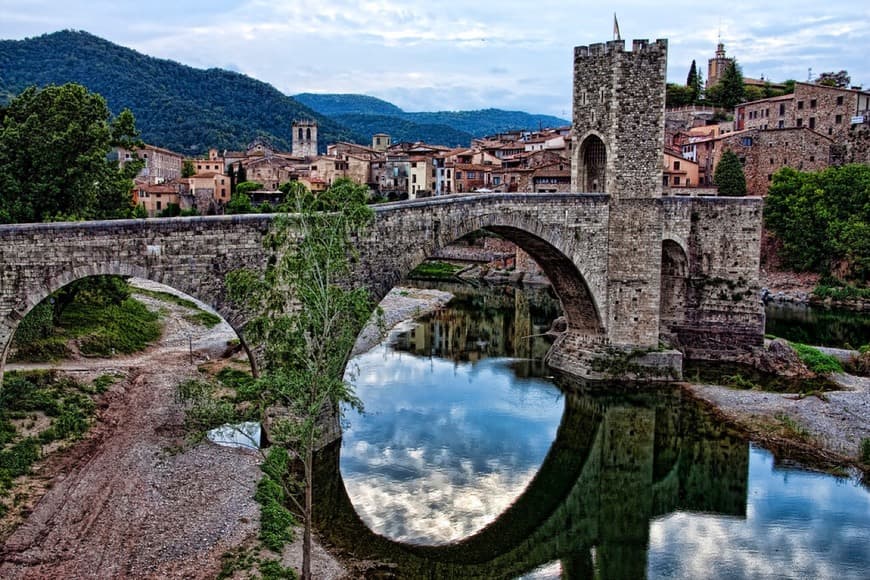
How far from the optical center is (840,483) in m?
17.1

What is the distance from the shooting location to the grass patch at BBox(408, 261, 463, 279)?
171ft

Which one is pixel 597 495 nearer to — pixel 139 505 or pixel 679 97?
pixel 139 505

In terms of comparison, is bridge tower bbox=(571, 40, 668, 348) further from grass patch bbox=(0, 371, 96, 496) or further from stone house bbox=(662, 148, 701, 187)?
stone house bbox=(662, 148, 701, 187)

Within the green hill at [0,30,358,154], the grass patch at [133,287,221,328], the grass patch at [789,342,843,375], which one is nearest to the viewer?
the grass patch at [789,342,843,375]

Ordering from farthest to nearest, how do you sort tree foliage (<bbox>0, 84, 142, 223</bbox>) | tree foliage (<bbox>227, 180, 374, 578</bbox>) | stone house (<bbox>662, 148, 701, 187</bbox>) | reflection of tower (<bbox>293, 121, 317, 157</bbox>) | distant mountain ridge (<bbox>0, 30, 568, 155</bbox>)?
1. distant mountain ridge (<bbox>0, 30, 568, 155</bbox>)
2. reflection of tower (<bbox>293, 121, 317, 157</bbox>)
3. stone house (<bbox>662, 148, 701, 187</bbox>)
4. tree foliage (<bbox>0, 84, 142, 223</bbox>)
5. tree foliage (<bbox>227, 180, 374, 578</bbox>)

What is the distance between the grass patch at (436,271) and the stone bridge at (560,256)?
24.5 meters

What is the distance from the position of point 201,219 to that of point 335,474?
598 centimetres

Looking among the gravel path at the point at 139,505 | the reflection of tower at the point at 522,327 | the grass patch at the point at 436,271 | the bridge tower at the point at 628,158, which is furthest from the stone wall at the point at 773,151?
the gravel path at the point at 139,505

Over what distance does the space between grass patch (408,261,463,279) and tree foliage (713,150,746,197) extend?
1745cm

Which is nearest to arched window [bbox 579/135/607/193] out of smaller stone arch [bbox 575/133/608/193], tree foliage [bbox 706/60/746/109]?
smaller stone arch [bbox 575/133/608/193]

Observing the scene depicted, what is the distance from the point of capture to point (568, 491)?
17531 mm

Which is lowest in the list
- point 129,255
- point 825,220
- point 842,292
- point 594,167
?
point 842,292

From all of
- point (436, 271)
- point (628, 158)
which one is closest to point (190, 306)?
point (628, 158)

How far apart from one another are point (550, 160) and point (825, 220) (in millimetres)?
18086
